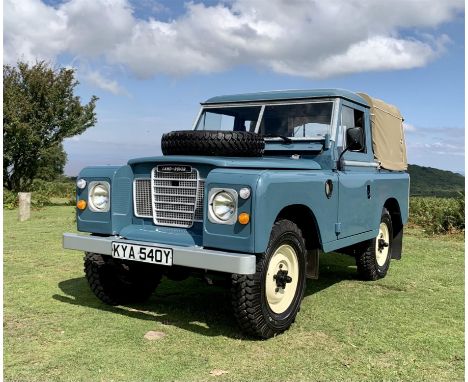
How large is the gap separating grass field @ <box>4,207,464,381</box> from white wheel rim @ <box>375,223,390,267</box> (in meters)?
0.29

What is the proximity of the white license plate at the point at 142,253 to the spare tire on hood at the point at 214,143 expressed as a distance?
1.02 meters

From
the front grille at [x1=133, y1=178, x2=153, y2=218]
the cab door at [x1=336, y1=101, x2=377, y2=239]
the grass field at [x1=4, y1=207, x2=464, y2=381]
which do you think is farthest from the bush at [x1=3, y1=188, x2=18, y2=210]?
the cab door at [x1=336, y1=101, x2=377, y2=239]

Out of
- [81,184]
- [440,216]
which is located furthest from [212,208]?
[440,216]

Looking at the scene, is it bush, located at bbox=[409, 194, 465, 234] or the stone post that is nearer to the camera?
bush, located at bbox=[409, 194, 465, 234]

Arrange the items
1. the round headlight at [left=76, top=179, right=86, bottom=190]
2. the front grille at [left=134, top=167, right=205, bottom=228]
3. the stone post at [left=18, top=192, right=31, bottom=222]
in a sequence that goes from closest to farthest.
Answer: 1. the front grille at [left=134, top=167, right=205, bottom=228]
2. the round headlight at [left=76, top=179, right=86, bottom=190]
3. the stone post at [left=18, top=192, right=31, bottom=222]

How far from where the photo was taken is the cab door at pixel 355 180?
17.7 ft

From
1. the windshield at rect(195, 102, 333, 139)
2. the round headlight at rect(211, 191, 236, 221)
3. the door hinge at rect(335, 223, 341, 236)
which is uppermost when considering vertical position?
the windshield at rect(195, 102, 333, 139)

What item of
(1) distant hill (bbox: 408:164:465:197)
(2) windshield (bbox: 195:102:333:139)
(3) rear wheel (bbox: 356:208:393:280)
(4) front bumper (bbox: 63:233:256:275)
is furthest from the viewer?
(1) distant hill (bbox: 408:164:465:197)

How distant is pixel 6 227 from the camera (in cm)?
1170

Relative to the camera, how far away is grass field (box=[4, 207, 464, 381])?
142 inches

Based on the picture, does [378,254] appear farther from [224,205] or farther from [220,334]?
[224,205]

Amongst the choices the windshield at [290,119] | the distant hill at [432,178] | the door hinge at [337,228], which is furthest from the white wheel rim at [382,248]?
the distant hill at [432,178]

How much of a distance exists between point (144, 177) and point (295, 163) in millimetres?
1455

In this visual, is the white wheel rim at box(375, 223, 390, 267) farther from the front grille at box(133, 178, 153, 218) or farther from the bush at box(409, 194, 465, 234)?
the bush at box(409, 194, 465, 234)
